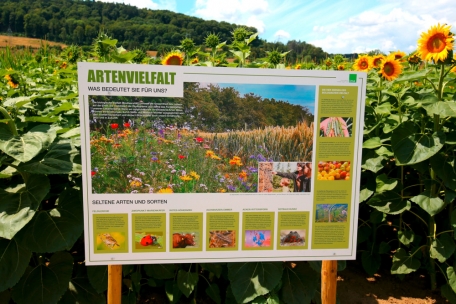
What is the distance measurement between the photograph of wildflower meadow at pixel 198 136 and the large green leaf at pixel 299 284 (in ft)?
2.99

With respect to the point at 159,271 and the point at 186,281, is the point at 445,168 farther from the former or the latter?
the point at 159,271

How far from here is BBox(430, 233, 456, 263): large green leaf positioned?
9.30 feet

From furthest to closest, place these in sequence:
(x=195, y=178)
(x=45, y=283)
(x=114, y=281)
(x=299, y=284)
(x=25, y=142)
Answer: (x=299, y=284) → (x=45, y=283) → (x=114, y=281) → (x=195, y=178) → (x=25, y=142)

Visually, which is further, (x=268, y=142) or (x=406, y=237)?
(x=406, y=237)

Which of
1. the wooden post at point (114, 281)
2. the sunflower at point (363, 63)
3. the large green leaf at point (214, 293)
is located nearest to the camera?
the wooden post at point (114, 281)

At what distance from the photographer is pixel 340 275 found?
3443mm

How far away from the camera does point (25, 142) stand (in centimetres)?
196

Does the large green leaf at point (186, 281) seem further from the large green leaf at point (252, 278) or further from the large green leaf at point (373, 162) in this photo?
the large green leaf at point (373, 162)

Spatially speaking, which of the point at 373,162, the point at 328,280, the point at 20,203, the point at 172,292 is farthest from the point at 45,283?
the point at 373,162

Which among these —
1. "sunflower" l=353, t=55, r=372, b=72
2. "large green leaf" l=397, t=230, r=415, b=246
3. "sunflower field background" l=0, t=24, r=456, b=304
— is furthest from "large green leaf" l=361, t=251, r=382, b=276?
"sunflower" l=353, t=55, r=372, b=72

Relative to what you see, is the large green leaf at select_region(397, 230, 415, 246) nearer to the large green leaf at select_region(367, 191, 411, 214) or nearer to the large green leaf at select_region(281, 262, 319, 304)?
the large green leaf at select_region(367, 191, 411, 214)

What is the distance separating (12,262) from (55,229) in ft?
1.05

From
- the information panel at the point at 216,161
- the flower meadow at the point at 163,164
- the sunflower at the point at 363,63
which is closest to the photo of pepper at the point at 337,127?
the information panel at the point at 216,161

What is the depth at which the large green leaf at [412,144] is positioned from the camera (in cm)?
248
